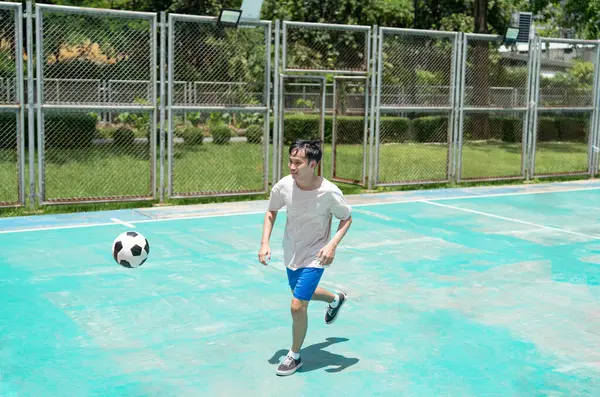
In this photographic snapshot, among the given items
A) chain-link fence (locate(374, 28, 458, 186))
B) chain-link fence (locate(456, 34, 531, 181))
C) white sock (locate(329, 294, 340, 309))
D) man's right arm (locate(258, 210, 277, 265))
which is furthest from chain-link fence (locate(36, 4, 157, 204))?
white sock (locate(329, 294, 340, 309))

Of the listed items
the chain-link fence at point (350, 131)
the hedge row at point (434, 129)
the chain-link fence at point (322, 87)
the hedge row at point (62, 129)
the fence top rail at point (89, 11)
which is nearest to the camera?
the fence top rail at point (89, 11)

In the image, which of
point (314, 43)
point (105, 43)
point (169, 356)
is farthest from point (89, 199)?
point (314, 43)

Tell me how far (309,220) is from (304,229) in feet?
0.27

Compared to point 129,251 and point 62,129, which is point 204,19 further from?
point 62,129

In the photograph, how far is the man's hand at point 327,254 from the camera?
6.14m

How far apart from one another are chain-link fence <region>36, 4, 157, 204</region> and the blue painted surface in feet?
7.40

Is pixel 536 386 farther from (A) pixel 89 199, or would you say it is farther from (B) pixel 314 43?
(B) pixel 314 43

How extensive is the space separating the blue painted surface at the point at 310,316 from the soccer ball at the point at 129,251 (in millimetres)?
385

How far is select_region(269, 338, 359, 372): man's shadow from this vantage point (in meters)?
6.33

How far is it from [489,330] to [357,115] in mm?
9799

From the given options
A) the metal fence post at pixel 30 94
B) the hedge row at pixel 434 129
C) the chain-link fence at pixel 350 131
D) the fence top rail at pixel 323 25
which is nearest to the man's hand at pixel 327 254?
the metal fence post at pixel 30 94

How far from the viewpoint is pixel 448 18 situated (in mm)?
44094

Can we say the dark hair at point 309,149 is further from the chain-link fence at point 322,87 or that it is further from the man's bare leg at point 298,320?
the chain-link fence at point 322,87

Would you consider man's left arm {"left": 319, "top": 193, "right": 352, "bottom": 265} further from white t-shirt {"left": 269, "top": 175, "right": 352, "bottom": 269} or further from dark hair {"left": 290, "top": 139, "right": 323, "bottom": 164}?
dark hair {"left": 290, "top": 139, "right": 323, "bottom": 164}
